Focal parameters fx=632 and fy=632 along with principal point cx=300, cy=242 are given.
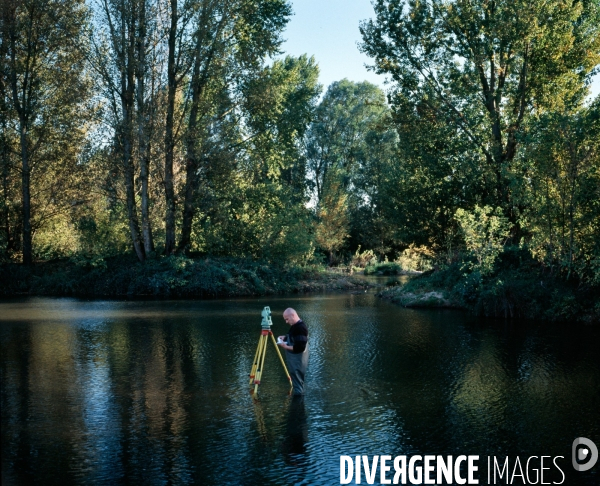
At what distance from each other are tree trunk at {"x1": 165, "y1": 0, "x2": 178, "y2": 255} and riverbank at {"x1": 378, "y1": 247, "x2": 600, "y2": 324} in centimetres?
1350

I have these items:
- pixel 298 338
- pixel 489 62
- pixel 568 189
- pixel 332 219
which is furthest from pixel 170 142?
pixel 298 338

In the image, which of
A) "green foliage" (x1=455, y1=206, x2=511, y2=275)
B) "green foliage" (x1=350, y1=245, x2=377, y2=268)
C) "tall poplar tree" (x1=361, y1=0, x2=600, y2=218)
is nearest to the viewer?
"green foliage" (x1=455, y1=206, x2=511, y2=275)

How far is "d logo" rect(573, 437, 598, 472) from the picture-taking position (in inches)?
303

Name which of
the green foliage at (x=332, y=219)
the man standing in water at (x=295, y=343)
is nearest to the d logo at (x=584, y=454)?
the man standing in water at (x=295, y=343)

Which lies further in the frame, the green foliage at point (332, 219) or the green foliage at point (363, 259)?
the green foliage at point (363, 259)

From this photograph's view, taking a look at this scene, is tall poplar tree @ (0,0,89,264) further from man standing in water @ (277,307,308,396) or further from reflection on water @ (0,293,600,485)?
man standing in water @ (277,307,308,396)

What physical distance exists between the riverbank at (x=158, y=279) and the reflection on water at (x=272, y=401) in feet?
37.1

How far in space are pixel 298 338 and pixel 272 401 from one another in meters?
1.17

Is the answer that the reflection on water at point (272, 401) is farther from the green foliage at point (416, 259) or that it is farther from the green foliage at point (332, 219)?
the green foliage at point (332, 219)

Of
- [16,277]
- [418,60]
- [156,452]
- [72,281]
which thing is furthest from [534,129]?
[16,277]

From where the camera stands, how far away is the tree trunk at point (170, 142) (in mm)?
32769

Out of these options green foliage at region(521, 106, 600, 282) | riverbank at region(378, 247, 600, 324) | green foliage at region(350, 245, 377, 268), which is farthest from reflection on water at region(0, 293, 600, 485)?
green foliage at region(350, 245, 377, 268)

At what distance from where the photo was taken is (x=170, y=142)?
32.8 meters

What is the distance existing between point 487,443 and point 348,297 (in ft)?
73.5
